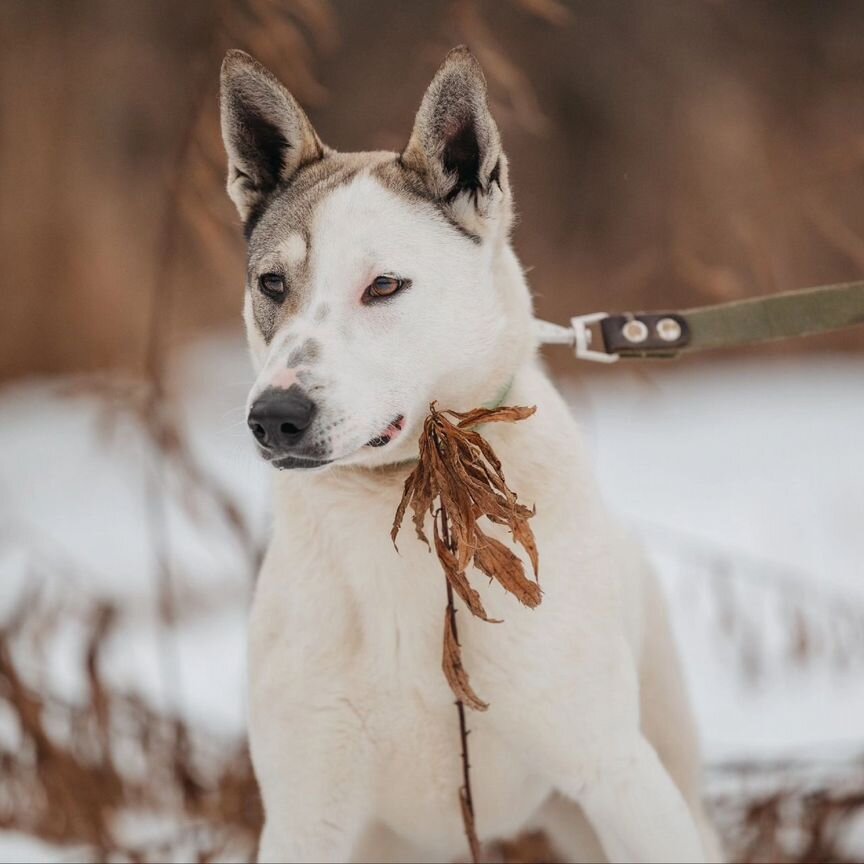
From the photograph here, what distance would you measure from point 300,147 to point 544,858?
2.32m

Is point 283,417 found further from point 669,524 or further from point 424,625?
point 669,524

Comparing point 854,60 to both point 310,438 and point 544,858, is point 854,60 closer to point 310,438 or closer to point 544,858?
point 544,858

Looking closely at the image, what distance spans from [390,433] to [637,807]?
0.94 m

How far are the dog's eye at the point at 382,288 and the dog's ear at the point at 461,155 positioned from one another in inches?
9.2

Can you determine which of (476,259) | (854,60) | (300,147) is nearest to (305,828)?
(476,259)

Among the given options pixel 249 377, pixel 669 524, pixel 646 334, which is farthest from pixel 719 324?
pixel 669 524

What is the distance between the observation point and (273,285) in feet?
8.05

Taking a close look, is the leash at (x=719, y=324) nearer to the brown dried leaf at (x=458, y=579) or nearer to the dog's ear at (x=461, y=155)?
the dog's ear at (x=461, y=155)

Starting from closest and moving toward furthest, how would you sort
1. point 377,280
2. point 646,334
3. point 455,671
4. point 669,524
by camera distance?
point 455,671, point 377,280, point 646,334, point 669,524

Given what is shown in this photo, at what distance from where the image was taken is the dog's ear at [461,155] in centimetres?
234

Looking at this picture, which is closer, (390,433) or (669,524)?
(390,433)

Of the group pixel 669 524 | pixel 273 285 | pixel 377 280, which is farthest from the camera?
pixel 669 524

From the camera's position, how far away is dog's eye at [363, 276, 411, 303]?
2.33 m

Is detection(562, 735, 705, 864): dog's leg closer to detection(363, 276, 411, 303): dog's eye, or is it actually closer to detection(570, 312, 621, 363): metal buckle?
detection(570, 312, 621, 363): metal buckle
